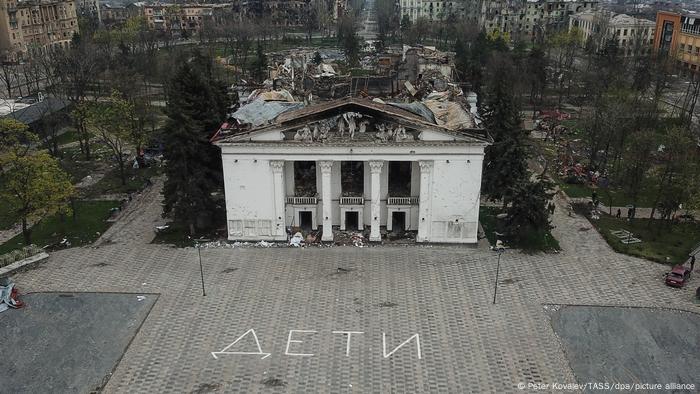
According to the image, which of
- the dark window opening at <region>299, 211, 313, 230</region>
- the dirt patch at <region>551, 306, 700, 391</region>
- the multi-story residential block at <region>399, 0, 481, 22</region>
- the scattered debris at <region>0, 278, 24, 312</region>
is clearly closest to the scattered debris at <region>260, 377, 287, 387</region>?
the dirt patch at <region>551, 306, 700, 391</region>

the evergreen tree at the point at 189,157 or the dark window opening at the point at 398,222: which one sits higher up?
the evergreen tree at the point at 189,157

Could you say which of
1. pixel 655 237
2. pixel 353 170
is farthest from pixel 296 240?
pixel 655 237

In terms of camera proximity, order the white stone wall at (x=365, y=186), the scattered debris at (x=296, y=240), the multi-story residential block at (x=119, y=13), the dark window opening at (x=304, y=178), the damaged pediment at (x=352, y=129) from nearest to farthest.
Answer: the damaged pediment at (x=352, y=129), the white stone wall at (x=365, y=186), the scattered debris at (x=296, y=240), the dark window opening at (x=304, y=178), the multi-story residential block at (x=119, y=13)

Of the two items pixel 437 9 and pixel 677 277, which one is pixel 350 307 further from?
pixel 437 9

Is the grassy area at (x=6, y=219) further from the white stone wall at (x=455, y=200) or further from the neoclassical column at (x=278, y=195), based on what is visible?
the white stone wall at (x=455, y=200)

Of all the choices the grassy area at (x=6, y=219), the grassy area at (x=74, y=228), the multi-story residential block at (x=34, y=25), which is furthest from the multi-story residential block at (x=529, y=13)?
the grassy area at (x=6, y=219)

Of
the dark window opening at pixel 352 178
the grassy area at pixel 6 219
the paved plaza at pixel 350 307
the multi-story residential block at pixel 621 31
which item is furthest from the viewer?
the multi-story residential block at pixel 621 31
